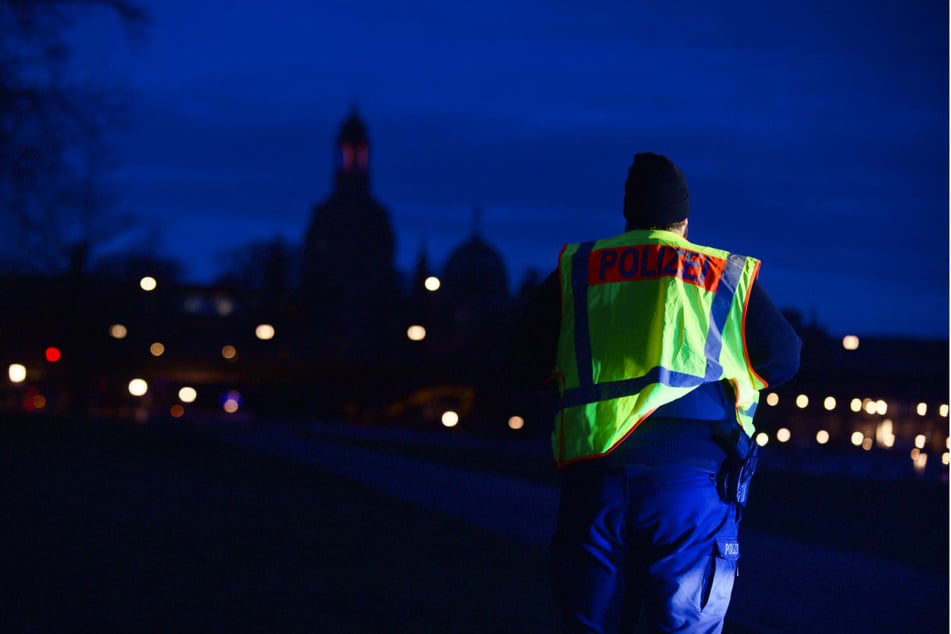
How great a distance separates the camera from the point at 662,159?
4219 mm

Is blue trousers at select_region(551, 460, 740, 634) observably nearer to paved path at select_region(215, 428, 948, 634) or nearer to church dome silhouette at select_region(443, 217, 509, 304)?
paved path at select_region(215, 428, 948, 634)

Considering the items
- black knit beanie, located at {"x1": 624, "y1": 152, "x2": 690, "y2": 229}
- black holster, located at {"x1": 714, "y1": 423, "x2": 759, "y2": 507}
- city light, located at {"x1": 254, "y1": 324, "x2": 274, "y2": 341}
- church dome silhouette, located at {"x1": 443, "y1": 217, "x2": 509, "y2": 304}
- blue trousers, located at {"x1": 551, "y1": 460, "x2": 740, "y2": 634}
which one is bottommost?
blue trousers, located at {"x1": 551, "y1": 460, "x2": 740, "y2": 634}

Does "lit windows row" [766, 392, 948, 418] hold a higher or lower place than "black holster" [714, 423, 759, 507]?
higher

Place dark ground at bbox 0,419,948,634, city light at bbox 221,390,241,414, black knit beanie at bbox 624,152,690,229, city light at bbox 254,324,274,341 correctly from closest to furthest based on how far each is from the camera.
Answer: black knit beanie at bbox 624,152,690,229
dark ground at bbox 0,419,948,634
city light at bbox 254,324,274,341
city light at bbox 221,390,241,414

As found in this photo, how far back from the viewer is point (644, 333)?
4023 millimetres

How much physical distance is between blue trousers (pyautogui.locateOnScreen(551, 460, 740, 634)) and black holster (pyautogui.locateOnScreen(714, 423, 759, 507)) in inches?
1.3

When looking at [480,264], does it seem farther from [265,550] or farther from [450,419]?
[265,550]

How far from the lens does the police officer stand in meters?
3.92

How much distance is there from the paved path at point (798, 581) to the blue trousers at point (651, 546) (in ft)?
12.1

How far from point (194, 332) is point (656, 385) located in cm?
8783

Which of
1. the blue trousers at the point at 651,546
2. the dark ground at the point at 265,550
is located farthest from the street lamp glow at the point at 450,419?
the blue trousers at the point at 651,546

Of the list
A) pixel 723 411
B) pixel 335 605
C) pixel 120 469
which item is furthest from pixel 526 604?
pixel 120 469

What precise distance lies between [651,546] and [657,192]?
1.15 m

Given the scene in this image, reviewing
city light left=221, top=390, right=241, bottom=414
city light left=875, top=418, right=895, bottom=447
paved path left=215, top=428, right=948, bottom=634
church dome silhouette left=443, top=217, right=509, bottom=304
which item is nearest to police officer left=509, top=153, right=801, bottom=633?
paved path left=215, top=428, right=948, bottom=634
